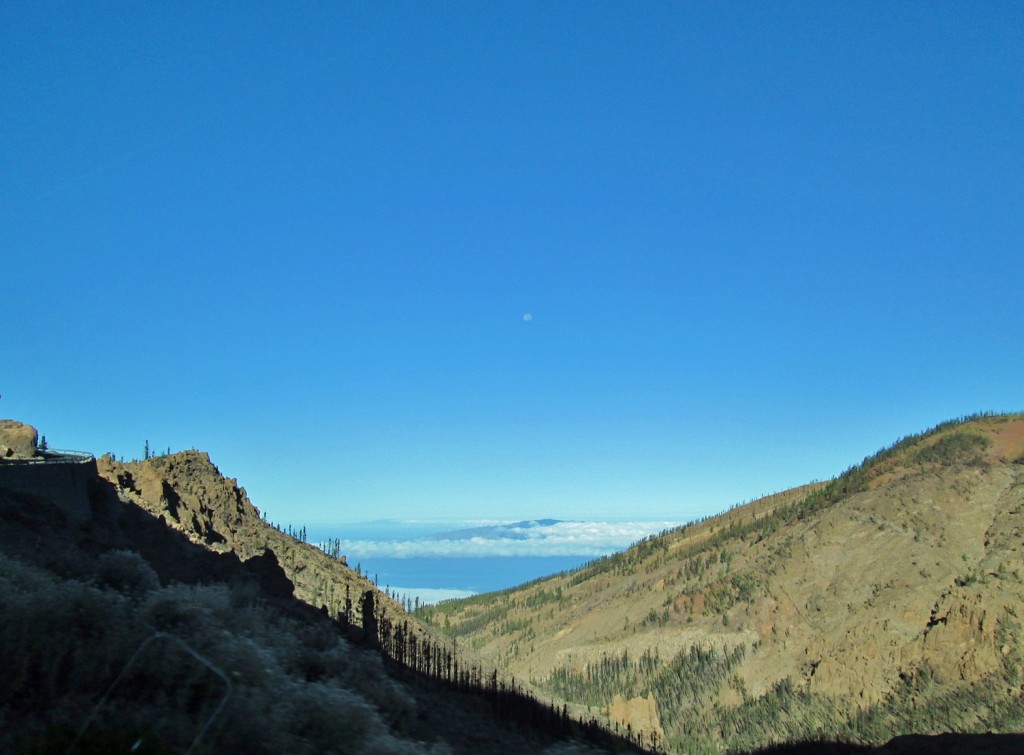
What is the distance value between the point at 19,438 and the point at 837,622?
181ft

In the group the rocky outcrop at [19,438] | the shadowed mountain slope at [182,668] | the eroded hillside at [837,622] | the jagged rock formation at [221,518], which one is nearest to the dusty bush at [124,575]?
the shadowed mountain slope at [182,668]

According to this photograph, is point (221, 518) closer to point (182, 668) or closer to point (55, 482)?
point (55, 482)

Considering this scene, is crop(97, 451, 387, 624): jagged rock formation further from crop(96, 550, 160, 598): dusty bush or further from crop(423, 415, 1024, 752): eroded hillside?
crop(423, 415, 1024, 752): eroded hillside

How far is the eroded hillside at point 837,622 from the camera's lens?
155 ft

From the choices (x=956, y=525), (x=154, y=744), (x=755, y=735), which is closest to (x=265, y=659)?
(x=154, y=744)

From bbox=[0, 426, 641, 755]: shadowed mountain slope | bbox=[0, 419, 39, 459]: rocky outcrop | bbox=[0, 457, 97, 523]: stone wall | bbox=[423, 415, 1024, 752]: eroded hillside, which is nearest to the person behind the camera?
bbox=[0, 426, 641, 755]: shadowed mountain slope

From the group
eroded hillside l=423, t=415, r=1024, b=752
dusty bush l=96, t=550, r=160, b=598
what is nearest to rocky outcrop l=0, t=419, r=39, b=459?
dusty bush l=96, t=550, r=160, b=598

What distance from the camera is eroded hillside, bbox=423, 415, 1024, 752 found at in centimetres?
4709

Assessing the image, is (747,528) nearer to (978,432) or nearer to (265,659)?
(978,432)

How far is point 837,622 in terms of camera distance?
60656mm

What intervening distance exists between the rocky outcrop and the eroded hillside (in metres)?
33.5

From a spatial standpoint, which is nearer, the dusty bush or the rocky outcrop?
the dusty bush

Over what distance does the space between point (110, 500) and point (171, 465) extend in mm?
20794

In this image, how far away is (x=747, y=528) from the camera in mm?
96188
